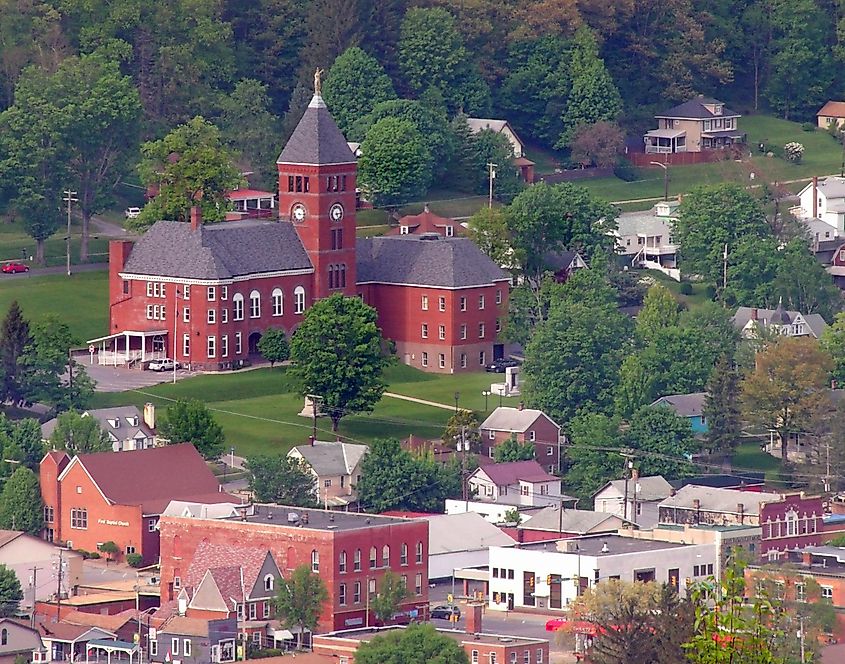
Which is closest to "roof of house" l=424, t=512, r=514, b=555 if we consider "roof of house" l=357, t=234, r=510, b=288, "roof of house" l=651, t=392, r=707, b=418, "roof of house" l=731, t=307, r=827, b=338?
"roof of house" l=651, t=392, r=707, b=418

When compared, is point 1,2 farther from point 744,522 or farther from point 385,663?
point 385,663

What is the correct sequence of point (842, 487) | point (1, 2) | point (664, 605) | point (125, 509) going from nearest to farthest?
point (664, 605), point (125, 509), point (842, 487), point (1, 2)

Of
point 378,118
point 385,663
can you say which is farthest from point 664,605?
point 378,118

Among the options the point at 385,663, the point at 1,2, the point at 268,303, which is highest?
the point at 1,2

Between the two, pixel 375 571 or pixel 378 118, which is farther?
pixel 378 118

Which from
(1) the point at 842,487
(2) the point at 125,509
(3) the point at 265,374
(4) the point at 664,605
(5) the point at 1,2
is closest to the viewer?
(4) the point at 664,605

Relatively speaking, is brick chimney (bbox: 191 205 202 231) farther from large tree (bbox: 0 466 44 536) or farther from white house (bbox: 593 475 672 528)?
large tree (bbox: 0 466 44 536)

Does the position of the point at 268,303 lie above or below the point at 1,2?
below
